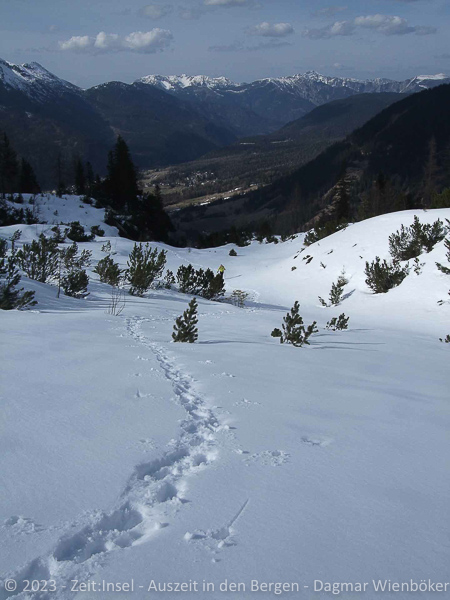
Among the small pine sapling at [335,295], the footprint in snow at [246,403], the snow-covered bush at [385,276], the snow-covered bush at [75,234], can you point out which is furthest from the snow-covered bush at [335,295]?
the snow-covered bush at [75,234]

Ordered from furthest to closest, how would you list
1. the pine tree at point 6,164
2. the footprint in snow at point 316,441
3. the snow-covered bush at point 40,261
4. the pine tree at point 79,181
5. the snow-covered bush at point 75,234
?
1. the pine tree at point 79,181
2. the pine tree at point 6,164
3. the snow-covered bush at point 75,234
4. the snow-covered bush at point 40,261
5. the footprint in snow at point 316,441

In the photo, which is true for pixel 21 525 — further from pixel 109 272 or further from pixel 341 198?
pixel 341 198

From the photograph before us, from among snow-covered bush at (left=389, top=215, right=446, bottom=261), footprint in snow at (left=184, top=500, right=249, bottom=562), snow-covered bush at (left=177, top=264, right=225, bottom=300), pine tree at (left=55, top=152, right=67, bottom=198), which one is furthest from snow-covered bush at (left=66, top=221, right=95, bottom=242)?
footprint in snow at (left=184, top=500, right=249, bottom=562)

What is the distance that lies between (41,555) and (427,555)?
1523 millimetres

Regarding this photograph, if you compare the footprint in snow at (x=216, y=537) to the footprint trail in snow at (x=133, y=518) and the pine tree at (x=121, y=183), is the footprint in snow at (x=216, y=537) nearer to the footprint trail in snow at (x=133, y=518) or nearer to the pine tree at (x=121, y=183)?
the footprint trail in snow at (x=133, y=518)

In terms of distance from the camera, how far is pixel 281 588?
1.48 meters

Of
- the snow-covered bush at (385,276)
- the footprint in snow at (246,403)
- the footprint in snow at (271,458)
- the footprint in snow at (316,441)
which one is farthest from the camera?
the snow-covered bush at (385,276)

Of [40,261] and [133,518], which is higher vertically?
[40,261]

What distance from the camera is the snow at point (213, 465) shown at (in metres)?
1.59

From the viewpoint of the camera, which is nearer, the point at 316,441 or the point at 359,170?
the point at 316,441

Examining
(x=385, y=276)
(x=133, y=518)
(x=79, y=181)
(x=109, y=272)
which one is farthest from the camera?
(x=79, y=181)

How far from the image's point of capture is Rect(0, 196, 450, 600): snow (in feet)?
5.21

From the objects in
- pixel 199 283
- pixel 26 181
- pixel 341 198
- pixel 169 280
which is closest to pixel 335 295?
pixel 199 283

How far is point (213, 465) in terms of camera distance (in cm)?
234
